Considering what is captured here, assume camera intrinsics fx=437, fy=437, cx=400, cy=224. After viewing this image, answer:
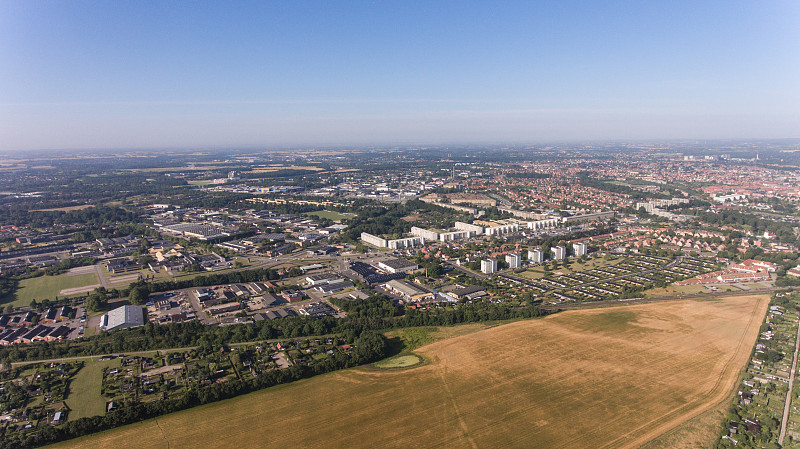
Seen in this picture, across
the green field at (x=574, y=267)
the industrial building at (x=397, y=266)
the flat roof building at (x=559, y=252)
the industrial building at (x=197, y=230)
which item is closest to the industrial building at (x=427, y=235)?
the industrial building at (x=397, y=266)

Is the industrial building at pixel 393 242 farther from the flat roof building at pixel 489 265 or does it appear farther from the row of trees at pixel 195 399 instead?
the row of trees at pixel 195 399

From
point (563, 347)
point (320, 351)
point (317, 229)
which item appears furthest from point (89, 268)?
point (563, 347)

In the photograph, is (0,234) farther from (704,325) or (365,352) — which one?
(704,325)

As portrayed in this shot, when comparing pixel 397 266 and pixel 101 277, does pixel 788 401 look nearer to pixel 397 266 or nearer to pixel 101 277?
pixel 397 266

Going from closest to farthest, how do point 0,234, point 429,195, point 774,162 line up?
point 0,234 < point 429,195 < point 774,162

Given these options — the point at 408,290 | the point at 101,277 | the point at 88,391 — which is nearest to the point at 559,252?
the point at 408,290

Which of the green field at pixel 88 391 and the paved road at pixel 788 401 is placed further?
the green field at pixel 88 391

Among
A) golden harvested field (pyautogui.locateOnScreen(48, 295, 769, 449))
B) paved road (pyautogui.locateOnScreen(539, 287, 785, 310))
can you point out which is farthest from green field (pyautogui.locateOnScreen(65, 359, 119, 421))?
paved road (pyautogui.locateOnScreen(539, 287, 785, 310))
